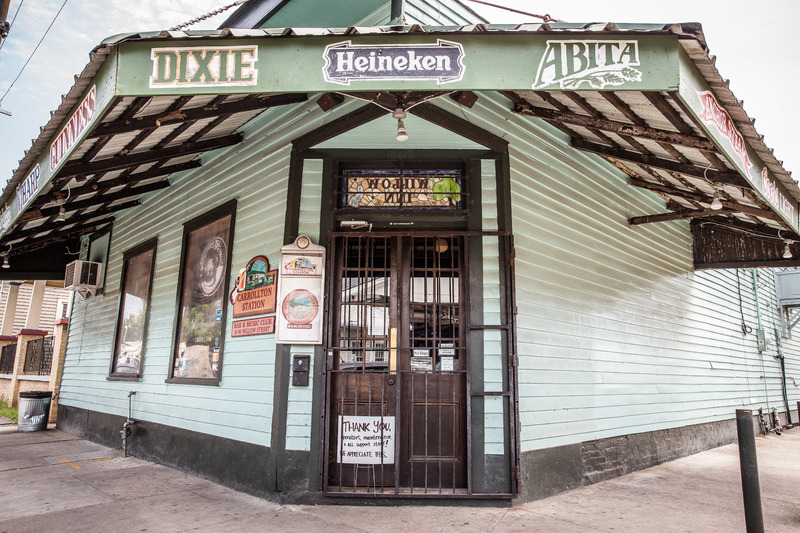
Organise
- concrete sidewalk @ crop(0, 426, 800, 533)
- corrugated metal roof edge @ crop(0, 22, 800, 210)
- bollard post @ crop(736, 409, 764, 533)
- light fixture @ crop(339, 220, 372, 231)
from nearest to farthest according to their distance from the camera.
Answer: bollard post @ crop(736, 409, 764, 533) < corrugated metal roof edge @ crop(0, 22, 800, 210) < concrete sidewalk @ crop(0, 426, 800, 533) < light fixture @ crop(339, 220, 372, 231)

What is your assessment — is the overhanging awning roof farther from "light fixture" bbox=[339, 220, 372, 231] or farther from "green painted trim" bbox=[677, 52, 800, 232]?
"light fixture" bbox=[339, 220, 372, 231]

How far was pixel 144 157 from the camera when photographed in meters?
6.16

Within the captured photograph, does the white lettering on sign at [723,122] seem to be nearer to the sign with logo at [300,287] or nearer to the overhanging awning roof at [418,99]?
the overhanging awning roof at [418,99]

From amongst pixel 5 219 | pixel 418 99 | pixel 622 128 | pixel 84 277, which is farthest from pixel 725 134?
pixel 84 277

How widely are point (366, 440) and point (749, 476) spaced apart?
125 inches

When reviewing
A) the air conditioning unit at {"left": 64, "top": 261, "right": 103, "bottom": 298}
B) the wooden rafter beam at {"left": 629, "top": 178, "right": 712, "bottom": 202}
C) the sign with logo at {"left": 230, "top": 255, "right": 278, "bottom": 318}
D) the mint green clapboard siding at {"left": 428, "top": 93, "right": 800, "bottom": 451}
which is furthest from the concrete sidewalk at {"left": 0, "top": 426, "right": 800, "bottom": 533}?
the air conditioning unit at {"left": 64, "top": 261, "right": 103, "bottom": 298}

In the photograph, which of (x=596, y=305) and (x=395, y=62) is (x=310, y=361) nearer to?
(x=395, y=62)

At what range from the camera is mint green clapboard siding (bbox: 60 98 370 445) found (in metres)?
5.68

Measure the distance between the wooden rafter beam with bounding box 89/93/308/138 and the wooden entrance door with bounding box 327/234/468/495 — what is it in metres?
1.67

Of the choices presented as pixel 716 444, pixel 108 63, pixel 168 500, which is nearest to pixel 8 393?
pixel 168 500

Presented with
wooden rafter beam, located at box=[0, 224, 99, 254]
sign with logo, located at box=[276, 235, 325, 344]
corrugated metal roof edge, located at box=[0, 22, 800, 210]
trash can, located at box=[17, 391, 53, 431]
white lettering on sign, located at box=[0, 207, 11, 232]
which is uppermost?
wooden rafter beam, located at box=[0, 224, 99, 254]

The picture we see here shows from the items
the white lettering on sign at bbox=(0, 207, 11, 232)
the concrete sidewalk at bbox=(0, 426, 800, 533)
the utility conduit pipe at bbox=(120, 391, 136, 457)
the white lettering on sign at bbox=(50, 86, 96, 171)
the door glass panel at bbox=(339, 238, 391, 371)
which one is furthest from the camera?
the utility conduit pipe at bbox=(120, 391, 136, 457)

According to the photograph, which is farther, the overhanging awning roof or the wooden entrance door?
the wooden entrance door

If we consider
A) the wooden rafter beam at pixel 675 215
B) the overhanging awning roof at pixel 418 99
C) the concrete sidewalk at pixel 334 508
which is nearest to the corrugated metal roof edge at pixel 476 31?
the overhanging awning roof at pixel 418 99
